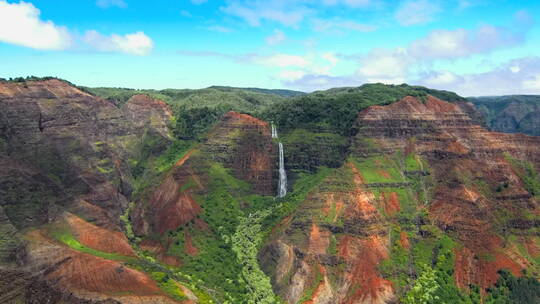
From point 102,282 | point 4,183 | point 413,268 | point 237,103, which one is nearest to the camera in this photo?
point 102,282

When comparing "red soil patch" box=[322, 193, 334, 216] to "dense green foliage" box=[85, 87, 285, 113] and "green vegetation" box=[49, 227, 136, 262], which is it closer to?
"green vegetation" box=[49, 227, 136, 262]

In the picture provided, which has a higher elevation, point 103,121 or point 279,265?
point 103,121

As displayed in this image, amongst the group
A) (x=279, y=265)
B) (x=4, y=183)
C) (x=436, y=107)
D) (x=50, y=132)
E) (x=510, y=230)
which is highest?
Answer: (x=436, y=107)

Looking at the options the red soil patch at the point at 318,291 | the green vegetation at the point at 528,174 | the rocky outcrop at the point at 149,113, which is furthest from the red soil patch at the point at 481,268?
the rocky outcrop at the point at 149,113

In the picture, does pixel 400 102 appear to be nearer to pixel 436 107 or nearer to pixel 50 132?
pixel 436 107

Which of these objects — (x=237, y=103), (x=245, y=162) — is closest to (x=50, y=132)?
(x=245, y=162)

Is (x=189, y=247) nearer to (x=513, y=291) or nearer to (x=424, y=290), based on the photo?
(x=424, y=290)

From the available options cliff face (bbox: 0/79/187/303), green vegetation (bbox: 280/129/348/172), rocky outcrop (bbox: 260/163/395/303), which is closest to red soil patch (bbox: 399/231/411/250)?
rocky outcrop (bbox: 260/163/395/303)

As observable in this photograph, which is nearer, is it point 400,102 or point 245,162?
point 400,102
